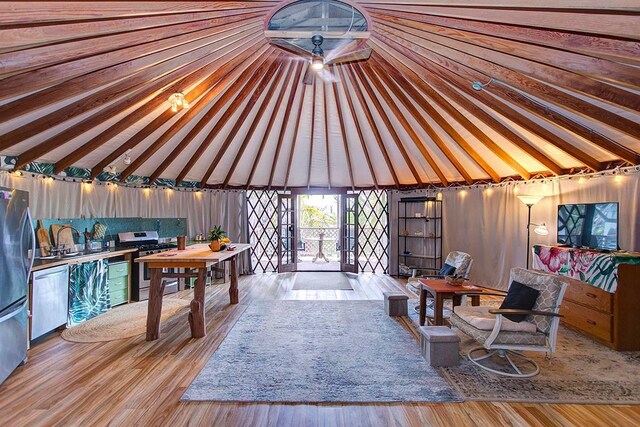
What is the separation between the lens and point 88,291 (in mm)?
3814

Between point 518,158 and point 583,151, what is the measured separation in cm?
79

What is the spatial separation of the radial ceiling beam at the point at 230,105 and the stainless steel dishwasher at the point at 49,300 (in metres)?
2.12

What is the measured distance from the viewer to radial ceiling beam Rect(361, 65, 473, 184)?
3.34 m

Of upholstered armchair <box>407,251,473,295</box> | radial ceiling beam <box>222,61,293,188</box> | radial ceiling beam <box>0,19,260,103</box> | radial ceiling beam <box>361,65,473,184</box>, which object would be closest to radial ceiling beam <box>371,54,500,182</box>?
radial ceiling beam <box>361,65,473,184</box>

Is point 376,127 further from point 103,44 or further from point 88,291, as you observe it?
point 88,291

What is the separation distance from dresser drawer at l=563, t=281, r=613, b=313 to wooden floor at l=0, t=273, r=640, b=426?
46.6 inches

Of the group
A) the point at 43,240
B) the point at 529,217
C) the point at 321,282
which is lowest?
the point at 321,282

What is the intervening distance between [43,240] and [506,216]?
630cm

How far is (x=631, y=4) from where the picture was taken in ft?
4.84

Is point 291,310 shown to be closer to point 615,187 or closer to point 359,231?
point 359,231

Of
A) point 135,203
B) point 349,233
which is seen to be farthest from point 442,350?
point 135,203

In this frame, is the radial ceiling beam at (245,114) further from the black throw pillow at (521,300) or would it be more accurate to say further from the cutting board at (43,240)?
the black throw pillow at (521,300)

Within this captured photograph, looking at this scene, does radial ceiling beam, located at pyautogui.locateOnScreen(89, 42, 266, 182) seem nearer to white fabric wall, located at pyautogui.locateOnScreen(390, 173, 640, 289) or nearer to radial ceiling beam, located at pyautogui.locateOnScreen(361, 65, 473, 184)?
radial ceiling beam, located at pyautogui.locateOnScreen(361, 65, 473, 184)

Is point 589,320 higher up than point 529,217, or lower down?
lower down
